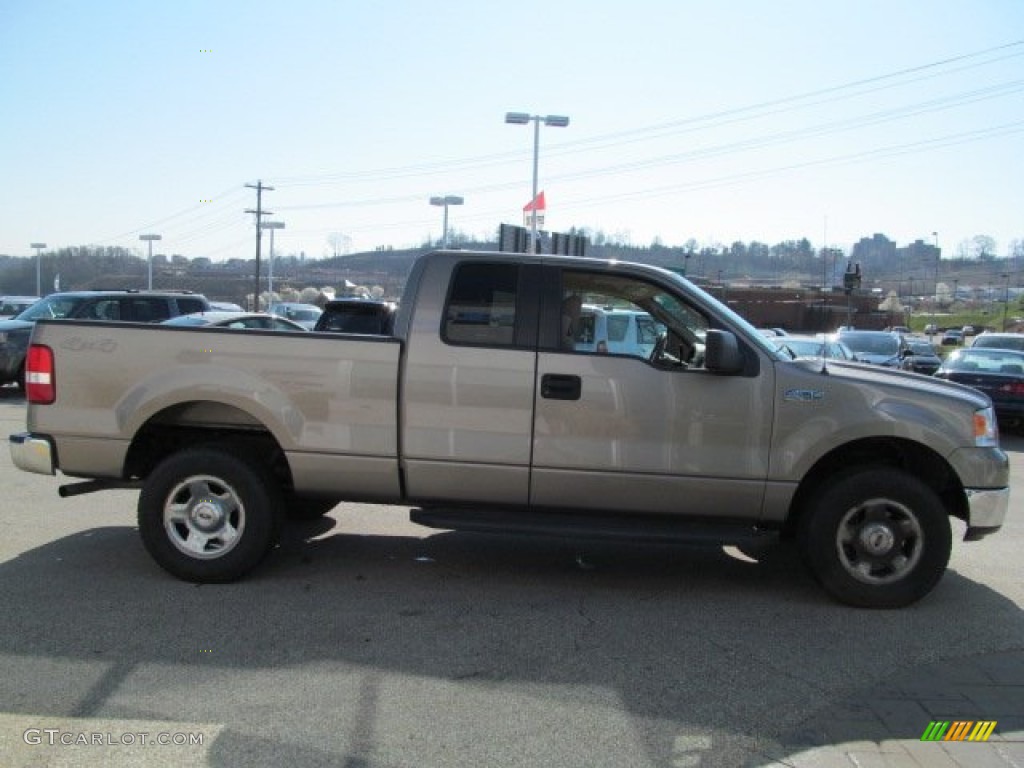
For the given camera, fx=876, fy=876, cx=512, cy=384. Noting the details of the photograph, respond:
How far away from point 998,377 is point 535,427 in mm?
12405

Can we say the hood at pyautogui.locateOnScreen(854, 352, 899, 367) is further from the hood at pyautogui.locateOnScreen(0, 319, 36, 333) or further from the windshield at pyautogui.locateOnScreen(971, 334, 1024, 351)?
the hood at pyautogui.locateOnScreen(0, 319, 36, 333)

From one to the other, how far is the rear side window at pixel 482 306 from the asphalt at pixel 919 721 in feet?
8.75

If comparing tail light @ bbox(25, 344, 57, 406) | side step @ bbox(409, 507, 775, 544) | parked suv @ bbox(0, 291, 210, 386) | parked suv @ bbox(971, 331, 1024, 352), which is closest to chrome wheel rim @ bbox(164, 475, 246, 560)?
tail light @ bbox(25, 344, 57, 406)

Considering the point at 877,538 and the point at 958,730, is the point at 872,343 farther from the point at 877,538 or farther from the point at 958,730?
the point at 958,730

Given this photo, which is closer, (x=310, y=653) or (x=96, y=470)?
(x=310, y=653)

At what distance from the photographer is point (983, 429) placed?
5.25m

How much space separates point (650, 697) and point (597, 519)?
144cm

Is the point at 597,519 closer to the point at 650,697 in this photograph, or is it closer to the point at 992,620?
the point at 650,697

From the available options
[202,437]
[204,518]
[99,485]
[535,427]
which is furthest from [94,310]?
[535,427]

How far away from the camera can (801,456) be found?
514 centimetres

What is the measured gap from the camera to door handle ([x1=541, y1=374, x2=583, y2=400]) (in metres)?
5.14

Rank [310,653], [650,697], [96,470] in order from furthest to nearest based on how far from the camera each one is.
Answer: [96,470]
[310,653]
[650,697]

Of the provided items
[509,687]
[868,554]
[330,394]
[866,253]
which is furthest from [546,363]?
[866,253]

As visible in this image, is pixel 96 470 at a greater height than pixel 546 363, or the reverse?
pixel 546 363
